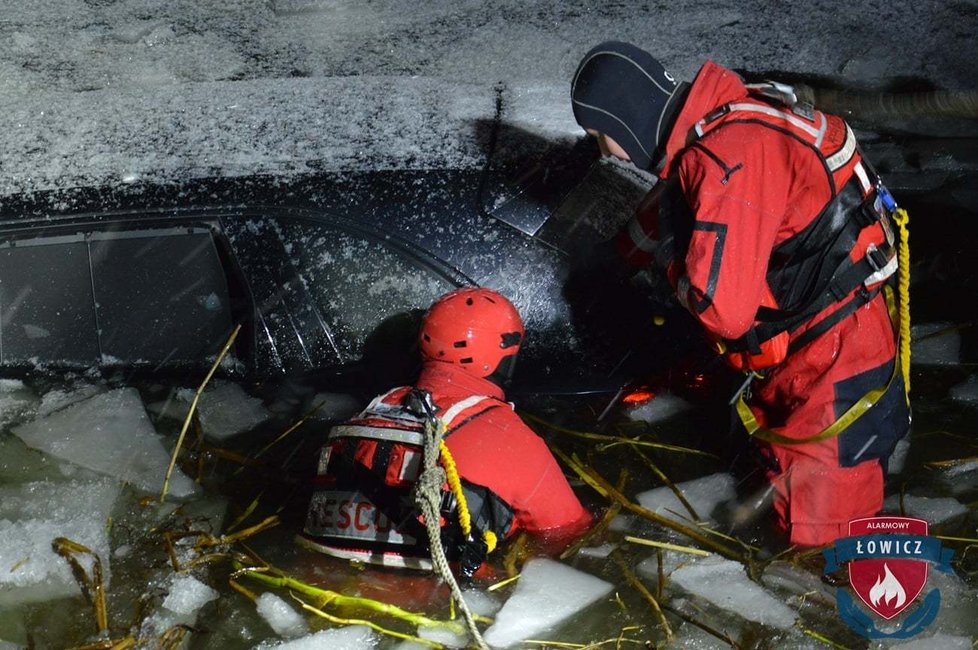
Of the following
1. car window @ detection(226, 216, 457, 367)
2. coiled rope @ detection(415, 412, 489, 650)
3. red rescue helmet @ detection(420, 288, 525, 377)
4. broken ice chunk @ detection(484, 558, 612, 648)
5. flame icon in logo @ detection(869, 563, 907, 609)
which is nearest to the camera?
coiled rope @ detection(415, 412, 489, 650)

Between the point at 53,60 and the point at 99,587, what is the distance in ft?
10.6

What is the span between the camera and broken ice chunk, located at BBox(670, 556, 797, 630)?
2.81 metres

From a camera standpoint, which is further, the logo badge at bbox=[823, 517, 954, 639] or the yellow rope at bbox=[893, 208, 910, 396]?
the yellow rope at bbox=[893, 208, 910, 396]

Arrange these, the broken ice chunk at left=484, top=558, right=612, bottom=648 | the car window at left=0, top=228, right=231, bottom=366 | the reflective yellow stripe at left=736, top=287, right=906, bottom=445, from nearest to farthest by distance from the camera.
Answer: the broken ice chunk at left=484, top=558, right=612, bottom=648 < the reflective yellow stripe at left=736, top=287, right=906, bottom=445 < the car window at left=0, top=228, right=231, bottom=366

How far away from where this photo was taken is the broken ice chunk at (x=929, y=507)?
10.7 feet

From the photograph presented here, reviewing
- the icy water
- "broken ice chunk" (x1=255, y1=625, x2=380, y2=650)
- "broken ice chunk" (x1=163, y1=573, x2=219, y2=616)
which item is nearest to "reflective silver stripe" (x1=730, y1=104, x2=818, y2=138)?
the icy water

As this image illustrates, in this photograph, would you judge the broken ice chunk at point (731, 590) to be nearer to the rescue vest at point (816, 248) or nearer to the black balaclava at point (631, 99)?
the rescue vest at point (816, 248)

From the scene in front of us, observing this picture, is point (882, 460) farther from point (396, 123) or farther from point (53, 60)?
point (53, 60)

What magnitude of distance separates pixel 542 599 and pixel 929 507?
1.55 m

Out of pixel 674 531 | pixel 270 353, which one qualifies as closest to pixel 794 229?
→ pixel 674 531

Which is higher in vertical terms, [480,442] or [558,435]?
[480,442]

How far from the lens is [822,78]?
16.0 feet

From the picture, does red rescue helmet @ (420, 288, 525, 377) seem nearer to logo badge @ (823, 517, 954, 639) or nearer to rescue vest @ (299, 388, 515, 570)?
rescue vest @ (299, 388, 515, 570)

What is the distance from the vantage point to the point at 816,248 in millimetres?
2895
